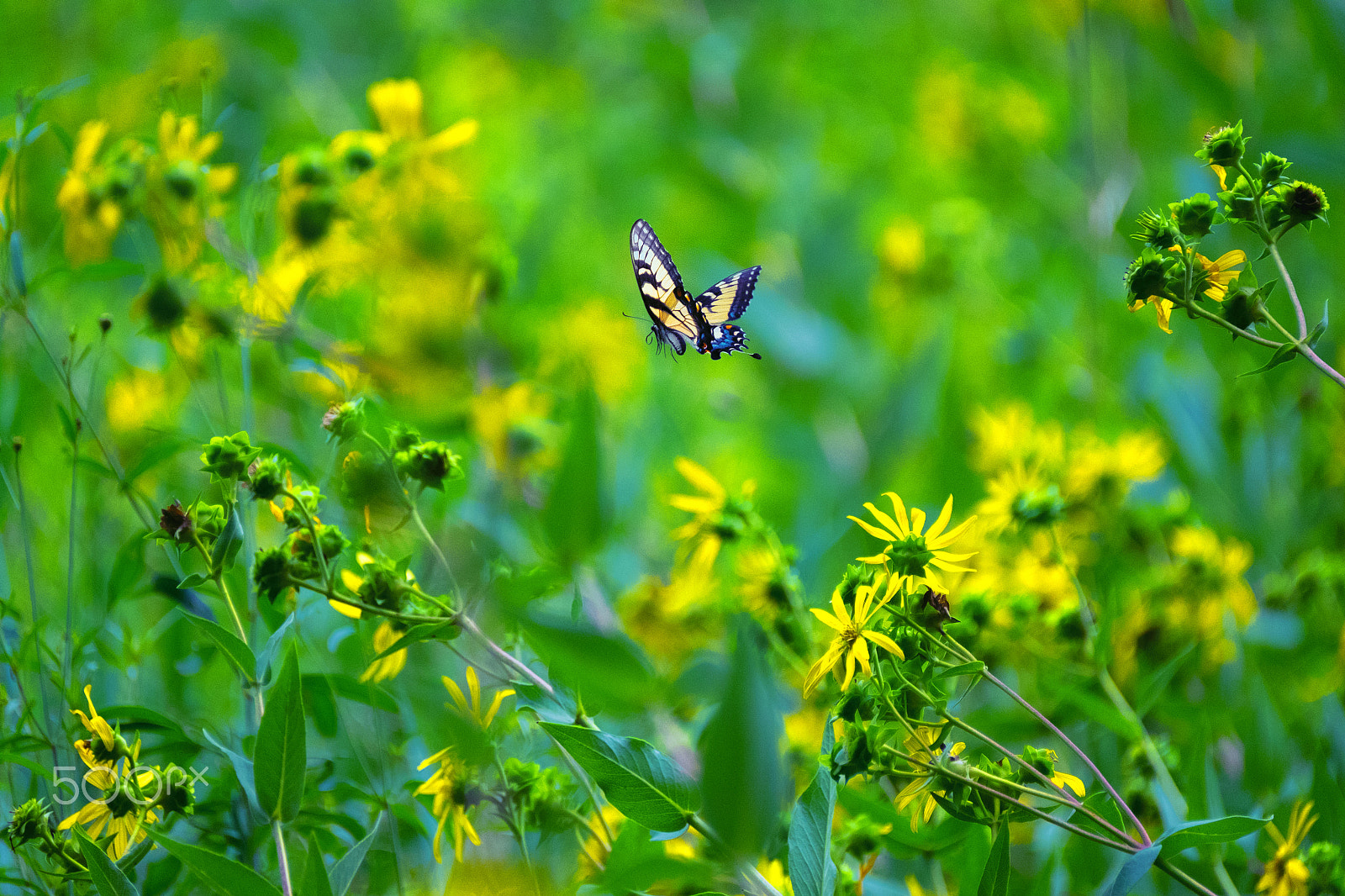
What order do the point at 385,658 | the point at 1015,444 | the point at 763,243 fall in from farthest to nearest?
1. the point at 763,243
2. the point at 1015,444
3. the point at 385,658

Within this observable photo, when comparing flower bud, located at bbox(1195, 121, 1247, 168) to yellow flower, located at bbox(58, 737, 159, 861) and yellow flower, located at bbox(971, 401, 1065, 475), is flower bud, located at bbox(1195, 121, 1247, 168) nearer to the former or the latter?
yellow flower, located at bbox(971, 401, 1065, 475)

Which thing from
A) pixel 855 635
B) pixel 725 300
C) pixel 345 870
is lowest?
pixel 345 870

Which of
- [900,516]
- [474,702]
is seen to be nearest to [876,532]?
[900,516]

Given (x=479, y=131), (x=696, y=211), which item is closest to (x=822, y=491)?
(x=696, y=211)

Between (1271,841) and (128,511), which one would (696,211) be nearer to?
(128,511)

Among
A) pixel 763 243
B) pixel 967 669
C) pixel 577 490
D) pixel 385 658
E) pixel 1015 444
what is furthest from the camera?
pixel 763 243

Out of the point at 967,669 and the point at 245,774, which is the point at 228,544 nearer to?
the point at 245,774

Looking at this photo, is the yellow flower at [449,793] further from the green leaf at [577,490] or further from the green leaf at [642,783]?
the green leaf at [577,490]
